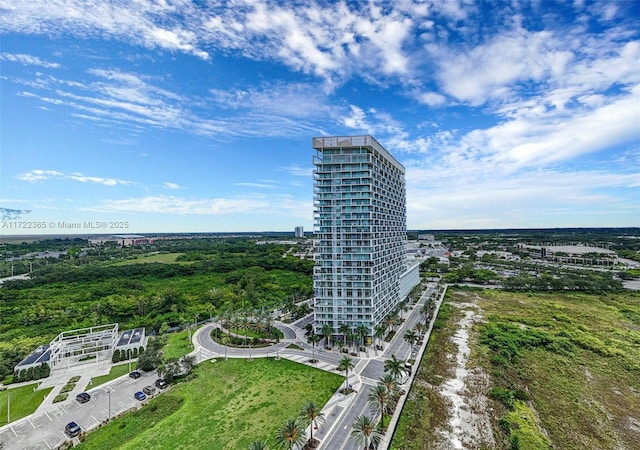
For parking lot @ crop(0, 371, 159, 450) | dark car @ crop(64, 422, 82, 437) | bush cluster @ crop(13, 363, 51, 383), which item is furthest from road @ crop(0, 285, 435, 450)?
bush cluster @ crop(13, 363, 51, 383)

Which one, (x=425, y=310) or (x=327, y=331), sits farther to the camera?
(x=425, y=310)

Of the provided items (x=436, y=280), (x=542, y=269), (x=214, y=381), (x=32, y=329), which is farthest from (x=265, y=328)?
(x=542, y=269)

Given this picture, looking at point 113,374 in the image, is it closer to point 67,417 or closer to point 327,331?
point 67,417

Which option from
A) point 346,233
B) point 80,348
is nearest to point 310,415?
point 346,233

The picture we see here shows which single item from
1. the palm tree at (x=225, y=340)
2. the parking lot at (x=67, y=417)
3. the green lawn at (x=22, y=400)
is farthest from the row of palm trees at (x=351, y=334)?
the green lawn at (x=22, y=400)

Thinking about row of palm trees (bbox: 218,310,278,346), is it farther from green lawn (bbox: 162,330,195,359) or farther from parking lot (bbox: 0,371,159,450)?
parking lot (bbox: 0,371,159,450)

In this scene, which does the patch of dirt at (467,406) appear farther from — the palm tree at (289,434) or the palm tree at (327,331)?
the palm tree at (327,331)
